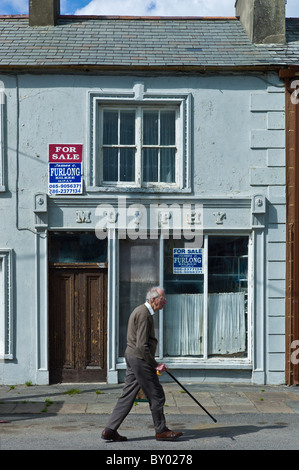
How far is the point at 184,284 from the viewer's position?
12594 mm

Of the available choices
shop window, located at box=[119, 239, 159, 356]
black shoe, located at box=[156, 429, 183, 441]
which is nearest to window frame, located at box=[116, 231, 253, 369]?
shop window, located at box=[119, 239, 159, 356]

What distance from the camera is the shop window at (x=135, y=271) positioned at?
1257 cm

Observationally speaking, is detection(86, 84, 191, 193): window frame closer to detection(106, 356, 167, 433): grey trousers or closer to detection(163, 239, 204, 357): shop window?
detection(163, 239, 204, 357): shop window

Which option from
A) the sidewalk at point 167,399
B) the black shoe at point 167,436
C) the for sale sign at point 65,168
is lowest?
the sidewalk at point 167,399

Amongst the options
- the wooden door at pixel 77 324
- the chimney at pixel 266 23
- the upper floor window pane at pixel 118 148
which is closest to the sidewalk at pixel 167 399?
the wooden door at pixel 77 324

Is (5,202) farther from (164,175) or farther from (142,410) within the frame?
(142,410)

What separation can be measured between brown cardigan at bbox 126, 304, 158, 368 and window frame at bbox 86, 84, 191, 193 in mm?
4765

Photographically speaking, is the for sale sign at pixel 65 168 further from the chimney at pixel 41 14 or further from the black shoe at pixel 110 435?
the black shoe at pixel 110 435

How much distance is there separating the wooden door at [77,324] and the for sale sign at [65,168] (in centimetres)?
151

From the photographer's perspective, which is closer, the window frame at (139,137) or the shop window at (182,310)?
the window frame at (139,137)

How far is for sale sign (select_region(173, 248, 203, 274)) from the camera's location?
492 inches

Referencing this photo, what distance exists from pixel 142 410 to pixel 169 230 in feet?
12.0

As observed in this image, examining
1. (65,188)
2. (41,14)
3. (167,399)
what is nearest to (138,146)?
(65,188)
